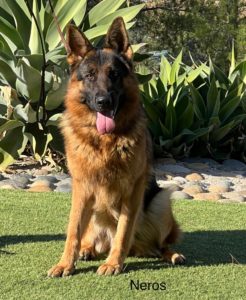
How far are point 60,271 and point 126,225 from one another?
64 centimetres

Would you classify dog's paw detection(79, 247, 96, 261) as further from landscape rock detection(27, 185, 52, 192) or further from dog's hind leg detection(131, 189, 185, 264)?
landscape rock detection(27, 185, 52, 192)

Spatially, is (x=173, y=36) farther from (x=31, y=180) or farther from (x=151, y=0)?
(x=31, y=180)

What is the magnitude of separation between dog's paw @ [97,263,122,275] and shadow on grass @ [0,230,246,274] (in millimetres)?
131

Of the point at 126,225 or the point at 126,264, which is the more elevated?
Result: the point at 126,225

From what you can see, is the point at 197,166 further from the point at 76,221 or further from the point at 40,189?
the point at 76,221

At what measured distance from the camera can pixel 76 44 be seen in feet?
14.5

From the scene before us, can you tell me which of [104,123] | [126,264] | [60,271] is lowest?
[126,264]

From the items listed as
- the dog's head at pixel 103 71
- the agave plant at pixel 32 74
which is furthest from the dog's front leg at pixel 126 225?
the agave plant at pixel 32 74

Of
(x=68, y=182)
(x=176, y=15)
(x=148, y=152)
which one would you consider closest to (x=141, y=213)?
(x=148, y=152)

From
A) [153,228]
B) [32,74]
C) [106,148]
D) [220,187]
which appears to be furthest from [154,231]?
[220,187]

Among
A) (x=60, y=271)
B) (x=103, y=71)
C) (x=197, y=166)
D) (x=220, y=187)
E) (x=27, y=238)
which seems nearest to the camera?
(x=60, y=271)

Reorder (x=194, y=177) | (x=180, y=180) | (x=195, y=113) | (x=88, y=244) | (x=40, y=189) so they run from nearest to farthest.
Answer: (x=88, y=244), (x=40, y=189), (x=180, y=180), (x=194, y=177), (x=195, y=113)

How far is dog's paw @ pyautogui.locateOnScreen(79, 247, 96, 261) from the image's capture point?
15.1 ft

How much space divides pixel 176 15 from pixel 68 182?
51.7 feet
